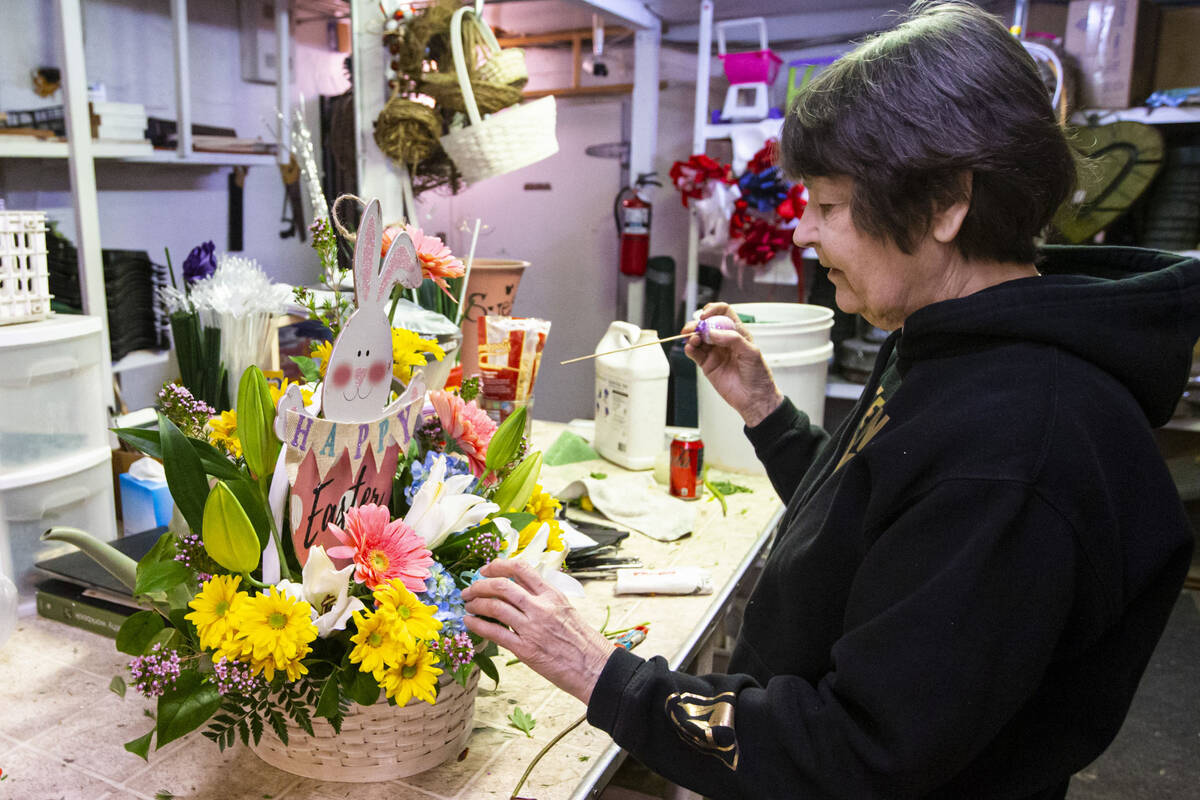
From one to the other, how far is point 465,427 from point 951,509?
56 cm

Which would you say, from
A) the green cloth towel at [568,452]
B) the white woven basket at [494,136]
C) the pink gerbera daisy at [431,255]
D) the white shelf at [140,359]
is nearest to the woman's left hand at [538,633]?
the pink gerbera daisy at [431,255]

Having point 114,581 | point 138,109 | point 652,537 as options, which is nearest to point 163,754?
point 114,581

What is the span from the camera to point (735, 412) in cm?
195

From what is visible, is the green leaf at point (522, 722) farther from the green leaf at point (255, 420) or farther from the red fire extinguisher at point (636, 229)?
the red fire extinguisher at point (636, 229)

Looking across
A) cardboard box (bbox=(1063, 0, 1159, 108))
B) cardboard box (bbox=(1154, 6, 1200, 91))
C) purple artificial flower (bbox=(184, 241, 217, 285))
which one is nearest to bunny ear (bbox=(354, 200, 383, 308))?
purple artificial flower (bbox=(184, 241, 217, 285))

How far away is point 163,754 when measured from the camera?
0.94 m

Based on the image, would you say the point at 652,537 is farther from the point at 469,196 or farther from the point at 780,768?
the point at 469,196

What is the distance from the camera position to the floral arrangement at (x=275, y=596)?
78 cm

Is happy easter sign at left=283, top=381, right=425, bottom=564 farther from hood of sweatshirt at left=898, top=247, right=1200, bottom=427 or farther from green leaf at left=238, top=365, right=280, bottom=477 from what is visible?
hood of sweatshirt at left=898, top=247, right=1200, bottom=427

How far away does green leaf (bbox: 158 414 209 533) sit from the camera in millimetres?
860

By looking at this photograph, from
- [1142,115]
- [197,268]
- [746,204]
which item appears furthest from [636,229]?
[197,268]

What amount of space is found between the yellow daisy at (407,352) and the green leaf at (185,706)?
35 cm

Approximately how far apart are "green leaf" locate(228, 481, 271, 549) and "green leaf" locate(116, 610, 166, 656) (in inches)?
5.1

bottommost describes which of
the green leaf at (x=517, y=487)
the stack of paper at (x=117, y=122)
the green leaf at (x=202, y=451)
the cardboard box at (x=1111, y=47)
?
the green leaf at (x=517, y=487)
